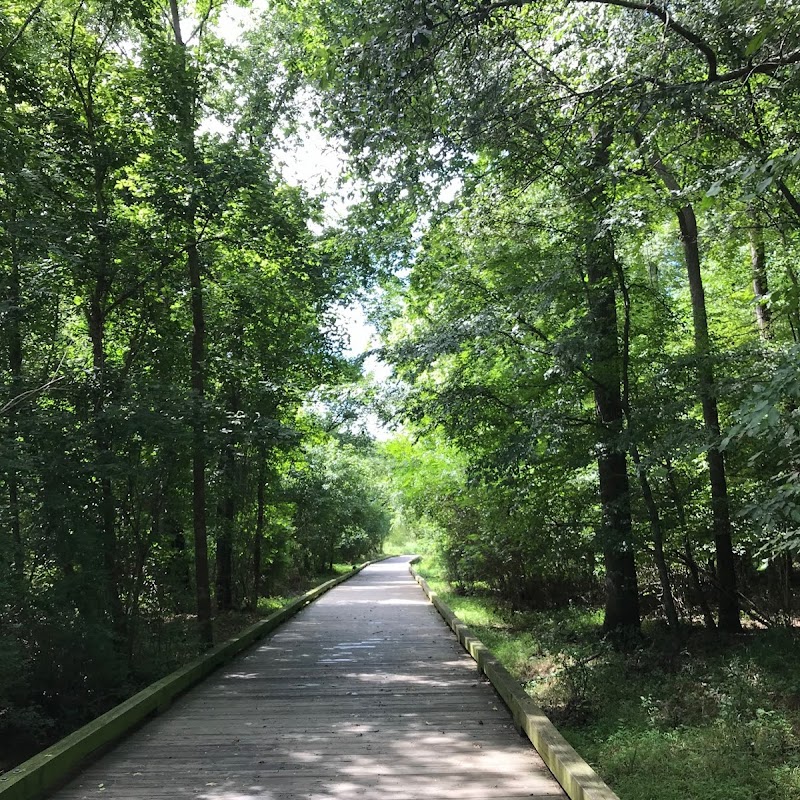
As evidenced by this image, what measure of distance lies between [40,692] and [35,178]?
5.56 m

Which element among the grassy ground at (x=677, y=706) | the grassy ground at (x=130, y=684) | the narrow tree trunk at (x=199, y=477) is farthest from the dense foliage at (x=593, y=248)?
the grassy ground at (x=130, y=684)

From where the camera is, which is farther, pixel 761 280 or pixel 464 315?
pixel 761 280

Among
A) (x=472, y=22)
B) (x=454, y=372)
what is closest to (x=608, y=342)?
(x=454, y=372)

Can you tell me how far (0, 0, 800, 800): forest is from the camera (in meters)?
5.85

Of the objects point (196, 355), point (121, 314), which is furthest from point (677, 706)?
point (121, 314)

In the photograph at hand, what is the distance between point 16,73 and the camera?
775 cm

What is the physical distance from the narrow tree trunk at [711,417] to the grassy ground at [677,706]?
56 cm

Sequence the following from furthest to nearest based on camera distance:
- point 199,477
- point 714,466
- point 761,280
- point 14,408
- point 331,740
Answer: point 761,280
point 199,477
point 714,466
point 14,408
point 331,740

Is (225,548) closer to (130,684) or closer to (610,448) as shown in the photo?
(130,684)

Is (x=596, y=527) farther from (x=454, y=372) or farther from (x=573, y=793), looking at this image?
(x=573, y=793)

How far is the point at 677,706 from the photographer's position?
659 cm

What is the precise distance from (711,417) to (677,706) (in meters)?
3.42

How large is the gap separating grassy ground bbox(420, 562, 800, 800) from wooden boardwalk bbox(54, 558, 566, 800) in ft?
2.46

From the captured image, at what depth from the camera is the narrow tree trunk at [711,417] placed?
25.1ft
